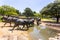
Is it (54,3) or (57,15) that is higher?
(54,3)

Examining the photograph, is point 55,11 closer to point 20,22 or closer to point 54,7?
point 54,7

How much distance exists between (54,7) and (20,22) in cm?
3619

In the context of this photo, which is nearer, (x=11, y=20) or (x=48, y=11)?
(x=11, y=20)

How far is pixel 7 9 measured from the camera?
103562mm

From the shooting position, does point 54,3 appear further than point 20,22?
Yes

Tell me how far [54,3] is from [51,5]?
1.46 meters

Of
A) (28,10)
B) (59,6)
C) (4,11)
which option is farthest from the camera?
(28,10)

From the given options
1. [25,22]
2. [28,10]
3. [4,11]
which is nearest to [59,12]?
[25,22]

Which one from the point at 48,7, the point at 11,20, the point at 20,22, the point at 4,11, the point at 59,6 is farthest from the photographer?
the point at 4,11

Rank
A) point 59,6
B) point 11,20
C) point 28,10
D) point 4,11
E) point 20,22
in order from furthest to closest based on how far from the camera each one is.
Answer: point 28,10
point 4,11
point 59,6
point 11,20
point 20,22

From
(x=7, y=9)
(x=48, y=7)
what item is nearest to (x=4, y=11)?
(x=7, y=9)

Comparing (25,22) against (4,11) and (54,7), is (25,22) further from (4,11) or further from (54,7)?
(4,11)

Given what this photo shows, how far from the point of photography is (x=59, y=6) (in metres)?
56.8

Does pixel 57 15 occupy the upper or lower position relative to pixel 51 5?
lower
